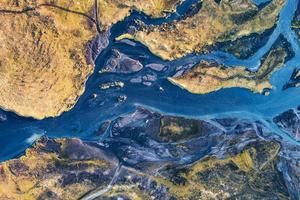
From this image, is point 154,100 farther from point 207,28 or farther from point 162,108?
point 207,28

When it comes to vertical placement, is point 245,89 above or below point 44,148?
above

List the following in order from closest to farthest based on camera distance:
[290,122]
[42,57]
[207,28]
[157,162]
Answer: [42,57] < [207,28] < [290,122] < [157,162]

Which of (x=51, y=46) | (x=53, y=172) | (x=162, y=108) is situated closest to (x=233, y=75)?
(x=162, y=108)

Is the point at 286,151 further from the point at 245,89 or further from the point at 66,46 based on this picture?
the point at 66,46

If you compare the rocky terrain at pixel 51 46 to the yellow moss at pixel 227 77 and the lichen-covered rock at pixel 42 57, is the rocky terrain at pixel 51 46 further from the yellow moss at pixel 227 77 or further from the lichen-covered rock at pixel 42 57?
the yellow moss at pixel 227 77

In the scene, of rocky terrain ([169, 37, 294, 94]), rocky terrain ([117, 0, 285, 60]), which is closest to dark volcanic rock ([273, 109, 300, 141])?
rocky terrain ([169, 37, 294, 94])

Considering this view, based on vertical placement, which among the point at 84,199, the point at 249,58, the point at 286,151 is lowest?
the point at 84,199

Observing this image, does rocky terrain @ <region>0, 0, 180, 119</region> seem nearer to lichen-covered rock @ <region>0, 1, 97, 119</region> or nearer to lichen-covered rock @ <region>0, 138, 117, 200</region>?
lichen-covered rock @ <region>0, 1, 97, 119</region>

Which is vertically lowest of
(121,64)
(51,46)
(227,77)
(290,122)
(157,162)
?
(157,162)

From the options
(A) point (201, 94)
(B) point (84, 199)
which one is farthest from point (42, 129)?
(A) point (201, 94)
